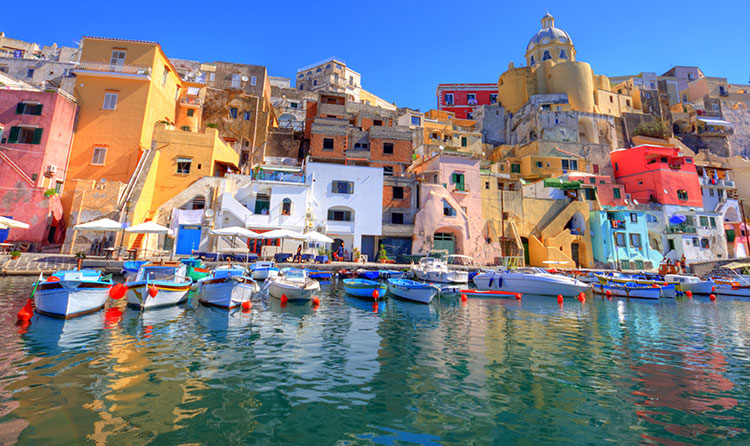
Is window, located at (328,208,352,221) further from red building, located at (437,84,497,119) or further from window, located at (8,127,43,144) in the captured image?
red building, located at (437,84,497,119)

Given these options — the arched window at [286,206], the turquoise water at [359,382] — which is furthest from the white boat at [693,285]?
the arched window at [286,206]

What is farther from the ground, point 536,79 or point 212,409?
point 536,79

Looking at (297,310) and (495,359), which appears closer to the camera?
(495,359)

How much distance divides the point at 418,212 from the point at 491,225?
28.5 feet

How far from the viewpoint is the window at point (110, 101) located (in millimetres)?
30672

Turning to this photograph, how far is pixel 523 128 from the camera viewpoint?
5594 cm

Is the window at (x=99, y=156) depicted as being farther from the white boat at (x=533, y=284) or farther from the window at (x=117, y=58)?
the white boat at (x=533, y=284)

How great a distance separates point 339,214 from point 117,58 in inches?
978

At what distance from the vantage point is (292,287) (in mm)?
17078

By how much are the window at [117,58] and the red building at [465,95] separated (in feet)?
177

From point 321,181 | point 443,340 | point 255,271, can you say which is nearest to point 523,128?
point 321,181

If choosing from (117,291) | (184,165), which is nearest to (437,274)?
(117,291)

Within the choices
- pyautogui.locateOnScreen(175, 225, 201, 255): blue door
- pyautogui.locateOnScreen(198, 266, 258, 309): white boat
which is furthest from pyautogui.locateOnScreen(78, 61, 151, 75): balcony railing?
pyautogui.locateOnScreen(198, 266, 258, 309): white boat

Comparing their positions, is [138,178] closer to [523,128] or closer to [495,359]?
[495,359]
